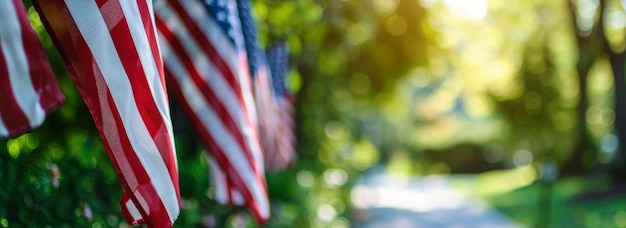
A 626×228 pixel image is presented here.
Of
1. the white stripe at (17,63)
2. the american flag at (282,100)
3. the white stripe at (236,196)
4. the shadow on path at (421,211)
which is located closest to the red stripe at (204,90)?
the white stripe at (236,196)

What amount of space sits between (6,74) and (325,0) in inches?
222

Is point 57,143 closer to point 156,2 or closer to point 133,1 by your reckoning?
point 156,2

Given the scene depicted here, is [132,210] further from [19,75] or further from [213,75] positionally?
[213,75]

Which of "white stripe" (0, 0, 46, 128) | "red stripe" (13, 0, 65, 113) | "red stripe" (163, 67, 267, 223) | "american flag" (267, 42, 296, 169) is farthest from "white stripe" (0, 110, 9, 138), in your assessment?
"american flag" (267, 42, 296, 169)

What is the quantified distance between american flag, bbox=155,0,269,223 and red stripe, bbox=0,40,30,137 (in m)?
0.95

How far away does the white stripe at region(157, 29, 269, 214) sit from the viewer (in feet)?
16.4

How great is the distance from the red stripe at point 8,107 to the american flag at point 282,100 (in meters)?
5.08

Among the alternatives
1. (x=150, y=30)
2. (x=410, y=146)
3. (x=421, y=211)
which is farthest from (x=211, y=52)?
(x=410, y=146)

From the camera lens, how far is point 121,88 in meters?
3.54

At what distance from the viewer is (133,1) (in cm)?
361

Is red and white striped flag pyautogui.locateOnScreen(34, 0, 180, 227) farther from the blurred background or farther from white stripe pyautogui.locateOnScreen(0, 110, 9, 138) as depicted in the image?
the blurred background

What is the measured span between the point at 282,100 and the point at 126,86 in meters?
7.00

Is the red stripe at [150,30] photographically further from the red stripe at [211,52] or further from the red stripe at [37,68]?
the red stripe at [211,52]

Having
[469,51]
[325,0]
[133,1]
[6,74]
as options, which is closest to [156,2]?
[6,74]
